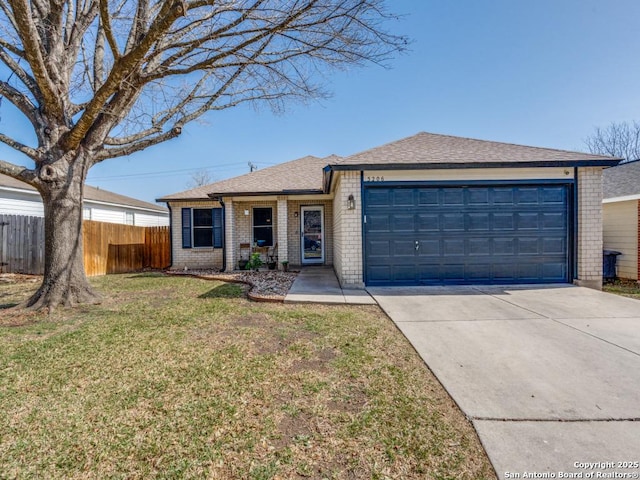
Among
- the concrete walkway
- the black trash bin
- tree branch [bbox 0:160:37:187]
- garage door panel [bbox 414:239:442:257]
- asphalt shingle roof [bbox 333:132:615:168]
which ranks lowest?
the concrete walkway

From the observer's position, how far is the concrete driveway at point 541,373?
2.08m

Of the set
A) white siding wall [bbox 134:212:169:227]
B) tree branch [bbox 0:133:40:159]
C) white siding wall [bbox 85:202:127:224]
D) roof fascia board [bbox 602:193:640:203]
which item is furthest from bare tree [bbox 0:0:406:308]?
white siding wall [bbox 134:212:169:227]

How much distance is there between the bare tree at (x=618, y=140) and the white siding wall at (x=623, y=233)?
2113 centimetres

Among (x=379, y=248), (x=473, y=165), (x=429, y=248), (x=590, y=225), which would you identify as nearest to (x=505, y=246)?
(x=429, y=248)

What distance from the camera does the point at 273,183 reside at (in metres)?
11.9

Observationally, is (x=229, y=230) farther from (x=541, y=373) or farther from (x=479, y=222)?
(x=541, y=373)

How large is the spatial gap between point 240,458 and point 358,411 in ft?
3.30

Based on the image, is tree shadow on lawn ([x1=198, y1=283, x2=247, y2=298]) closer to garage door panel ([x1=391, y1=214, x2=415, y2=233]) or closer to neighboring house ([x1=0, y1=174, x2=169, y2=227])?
garage door panel ([x1=391, y1=214, x2=415, y2=233])

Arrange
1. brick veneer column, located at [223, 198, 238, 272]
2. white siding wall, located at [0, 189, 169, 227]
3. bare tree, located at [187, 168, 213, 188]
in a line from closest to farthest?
brick veneer column, located at [223, 198, 238, 272] → white siding wall, located at [0, 189, 169, 227] → bare tree, located at [187, 168, 213, 188]

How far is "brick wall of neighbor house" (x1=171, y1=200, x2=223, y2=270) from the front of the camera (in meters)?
12.5

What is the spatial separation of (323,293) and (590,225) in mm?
6702

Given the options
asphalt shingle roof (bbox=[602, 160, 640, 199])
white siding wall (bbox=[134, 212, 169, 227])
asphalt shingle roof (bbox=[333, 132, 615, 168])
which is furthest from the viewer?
white siding wall (bbox=[134, 212, 169, 227])

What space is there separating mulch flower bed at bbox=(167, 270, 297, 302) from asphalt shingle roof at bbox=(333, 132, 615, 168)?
3.40 metres

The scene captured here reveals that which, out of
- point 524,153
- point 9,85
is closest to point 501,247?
point 524,153
